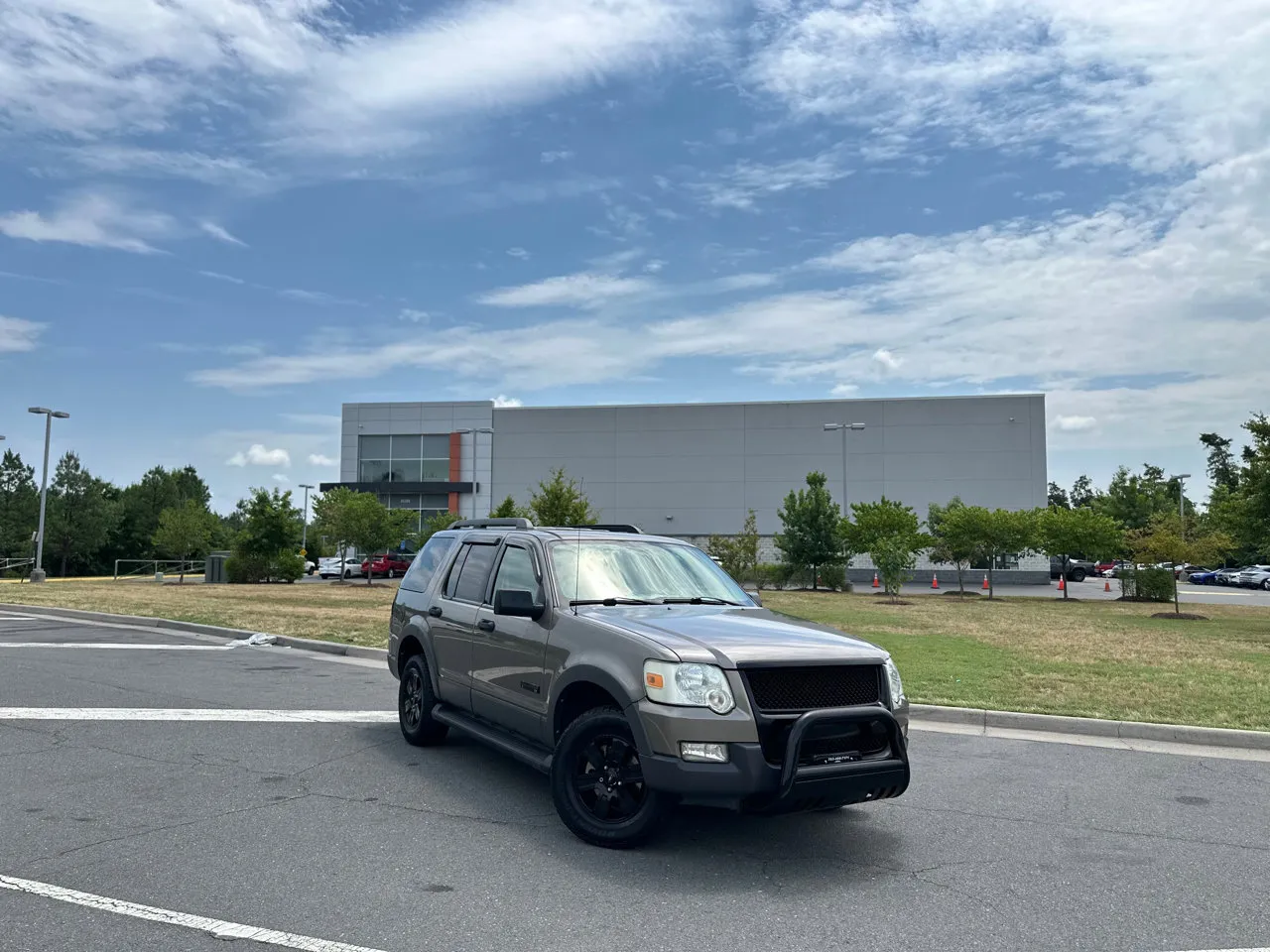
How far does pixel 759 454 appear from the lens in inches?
2351

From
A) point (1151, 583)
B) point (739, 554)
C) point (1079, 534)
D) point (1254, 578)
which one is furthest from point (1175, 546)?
point (1254, 578)

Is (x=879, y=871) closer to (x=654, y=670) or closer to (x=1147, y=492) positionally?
(x=654, y=670)

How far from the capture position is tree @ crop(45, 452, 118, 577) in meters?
66.5

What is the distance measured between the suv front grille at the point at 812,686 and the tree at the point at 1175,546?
23838 millimetres

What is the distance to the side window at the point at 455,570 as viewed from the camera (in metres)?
7.72

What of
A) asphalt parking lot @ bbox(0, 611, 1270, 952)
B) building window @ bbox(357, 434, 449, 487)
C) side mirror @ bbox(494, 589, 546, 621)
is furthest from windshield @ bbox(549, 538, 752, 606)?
building window @ bbox(357, 434, 449, 487)

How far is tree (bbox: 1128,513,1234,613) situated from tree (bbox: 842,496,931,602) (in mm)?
6786

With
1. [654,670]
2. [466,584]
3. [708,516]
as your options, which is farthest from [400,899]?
[708,516]

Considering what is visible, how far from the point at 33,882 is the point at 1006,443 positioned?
57176mm

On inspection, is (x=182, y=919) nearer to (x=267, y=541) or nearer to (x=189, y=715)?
(x=189, y=715)

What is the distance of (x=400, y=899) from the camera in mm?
4430

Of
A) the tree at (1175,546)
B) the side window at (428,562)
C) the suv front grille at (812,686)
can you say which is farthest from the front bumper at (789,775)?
the tree at (1175,546)

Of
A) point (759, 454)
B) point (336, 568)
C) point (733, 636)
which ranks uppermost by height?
point (759, 454)

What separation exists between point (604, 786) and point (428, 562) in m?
3.75
